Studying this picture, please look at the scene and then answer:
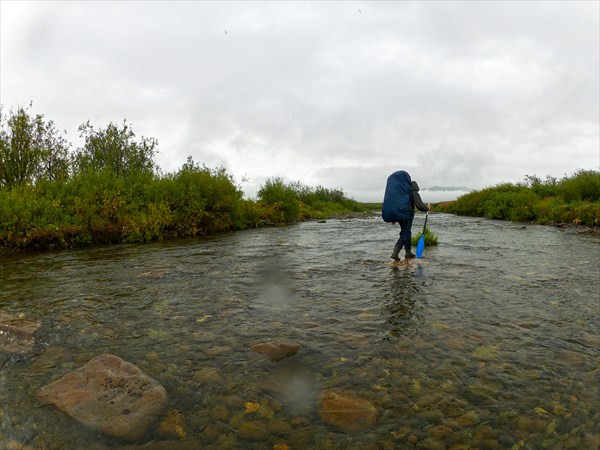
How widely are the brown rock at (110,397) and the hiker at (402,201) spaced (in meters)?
8.23

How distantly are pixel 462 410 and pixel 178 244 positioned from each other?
14953 mm

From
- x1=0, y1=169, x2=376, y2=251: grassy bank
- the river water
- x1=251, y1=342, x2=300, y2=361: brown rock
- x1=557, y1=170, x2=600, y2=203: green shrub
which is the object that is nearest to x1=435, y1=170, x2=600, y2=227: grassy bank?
x1=557, y1=170, x2=600, y2=203: green shrub

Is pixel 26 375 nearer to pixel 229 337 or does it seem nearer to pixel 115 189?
A: pixel 229 337

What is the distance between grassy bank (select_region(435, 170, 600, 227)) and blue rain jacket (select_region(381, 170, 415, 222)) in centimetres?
1801

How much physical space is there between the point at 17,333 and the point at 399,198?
9.36 metres

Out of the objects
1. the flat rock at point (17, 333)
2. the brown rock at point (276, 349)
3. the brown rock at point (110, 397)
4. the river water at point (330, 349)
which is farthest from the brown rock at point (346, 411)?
the flat rock at point (17, 333)

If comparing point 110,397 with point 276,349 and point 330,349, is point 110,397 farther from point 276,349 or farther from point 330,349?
point 330,349

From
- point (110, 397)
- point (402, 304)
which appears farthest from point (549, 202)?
point (110, 397)

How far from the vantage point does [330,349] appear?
16.6 feet

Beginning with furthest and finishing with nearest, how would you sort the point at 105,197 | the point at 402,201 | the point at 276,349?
the point at 105,197, the point at 402,201, the point at 276,349

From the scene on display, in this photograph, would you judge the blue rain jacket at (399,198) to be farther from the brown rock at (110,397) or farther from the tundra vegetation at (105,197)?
the tundra vegetation at (105,197)

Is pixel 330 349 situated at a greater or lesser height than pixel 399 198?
lesser

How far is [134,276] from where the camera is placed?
9.82 m

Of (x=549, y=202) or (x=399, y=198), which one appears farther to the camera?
(x=549, y=202)
